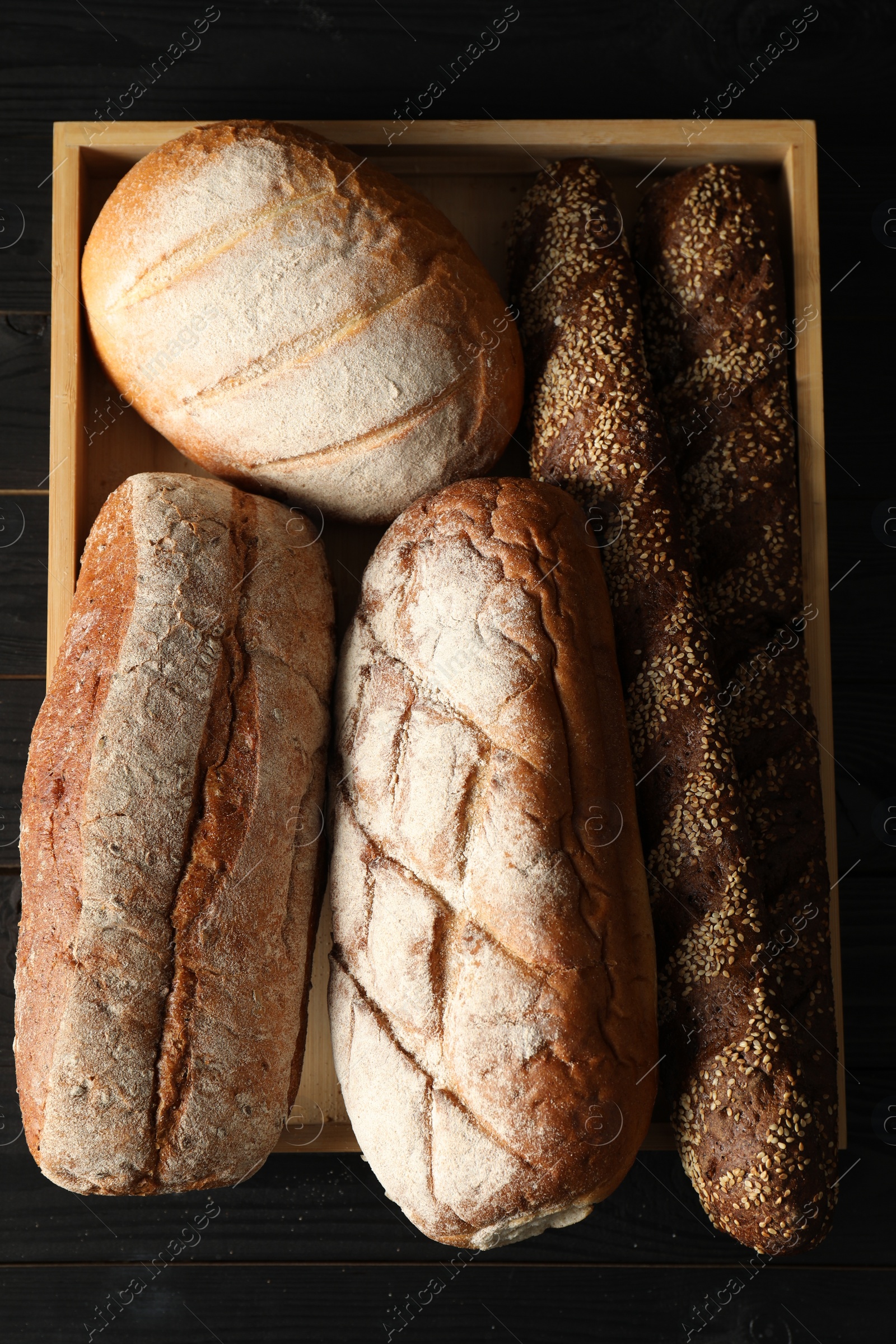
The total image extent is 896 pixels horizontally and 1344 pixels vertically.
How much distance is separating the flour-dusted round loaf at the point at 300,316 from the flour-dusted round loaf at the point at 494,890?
145 mm

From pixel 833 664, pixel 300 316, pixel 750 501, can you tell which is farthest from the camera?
pixel 833 664

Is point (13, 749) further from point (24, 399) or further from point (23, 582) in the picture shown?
point (24, 399)

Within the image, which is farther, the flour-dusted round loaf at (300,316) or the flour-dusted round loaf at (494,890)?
the flour-dusted round loaf at (300,316)

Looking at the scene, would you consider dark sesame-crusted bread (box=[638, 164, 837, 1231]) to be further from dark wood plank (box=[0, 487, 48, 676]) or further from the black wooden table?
dark wood plank (box=[0, 487, 48, 676])

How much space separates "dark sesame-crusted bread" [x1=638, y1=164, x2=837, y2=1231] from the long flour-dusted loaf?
2.24 ft

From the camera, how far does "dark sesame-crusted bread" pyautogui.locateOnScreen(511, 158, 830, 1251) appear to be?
4.32 ft

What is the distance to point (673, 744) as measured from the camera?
55.9 inches

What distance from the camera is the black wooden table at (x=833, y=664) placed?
5.57ft

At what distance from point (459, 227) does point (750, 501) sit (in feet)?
2.32

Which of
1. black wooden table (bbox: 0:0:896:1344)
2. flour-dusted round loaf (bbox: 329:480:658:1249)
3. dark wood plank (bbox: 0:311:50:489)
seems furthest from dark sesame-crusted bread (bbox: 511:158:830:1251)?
dark wood plank (bbox: 0:311:50:489)

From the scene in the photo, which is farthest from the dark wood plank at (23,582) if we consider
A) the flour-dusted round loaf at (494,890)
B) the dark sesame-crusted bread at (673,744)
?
the dark sesame-crusted bread at (673,744)

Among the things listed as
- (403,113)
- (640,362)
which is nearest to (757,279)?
(640,362)

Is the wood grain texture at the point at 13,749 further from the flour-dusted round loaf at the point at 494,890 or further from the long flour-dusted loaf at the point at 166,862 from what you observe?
the flour-dusted round loaf at the point at 494,890

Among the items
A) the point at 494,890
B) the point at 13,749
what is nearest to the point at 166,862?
the point at 494,890
